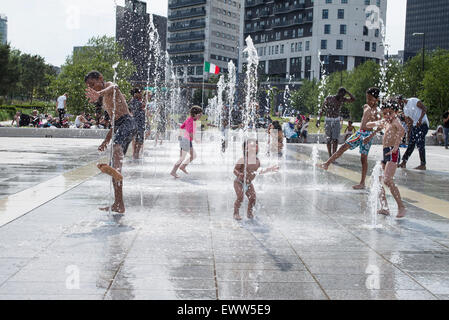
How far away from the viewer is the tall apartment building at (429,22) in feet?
545

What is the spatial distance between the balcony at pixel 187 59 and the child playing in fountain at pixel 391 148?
119m

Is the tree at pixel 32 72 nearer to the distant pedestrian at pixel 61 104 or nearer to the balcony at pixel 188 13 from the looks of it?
the balcony at pixel 188 13

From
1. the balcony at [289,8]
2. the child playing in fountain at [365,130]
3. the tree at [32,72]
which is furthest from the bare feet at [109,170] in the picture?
the balcony at [289,8]

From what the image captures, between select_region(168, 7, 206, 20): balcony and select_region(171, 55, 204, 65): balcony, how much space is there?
385 inches

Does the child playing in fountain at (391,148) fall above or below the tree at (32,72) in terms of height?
below

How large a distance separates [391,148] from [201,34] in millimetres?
121362

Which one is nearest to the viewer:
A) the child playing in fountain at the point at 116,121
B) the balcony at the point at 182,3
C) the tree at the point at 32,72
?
the child playing in fountain at the point at 116,121

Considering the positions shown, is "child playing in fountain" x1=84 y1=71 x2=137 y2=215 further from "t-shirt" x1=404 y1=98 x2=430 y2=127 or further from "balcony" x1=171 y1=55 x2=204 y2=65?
"balcony" x1=171 y1=55 x2=204 y2=65

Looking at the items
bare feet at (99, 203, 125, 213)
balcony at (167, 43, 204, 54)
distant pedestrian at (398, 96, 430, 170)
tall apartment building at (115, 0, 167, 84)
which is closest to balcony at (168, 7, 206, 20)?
balcony at (167, 43, 204, 54)

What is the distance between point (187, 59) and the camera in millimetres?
127438

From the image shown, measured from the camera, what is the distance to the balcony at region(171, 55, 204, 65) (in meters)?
124

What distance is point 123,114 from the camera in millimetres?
7035

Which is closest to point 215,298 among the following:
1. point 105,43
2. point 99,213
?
point 99,213
